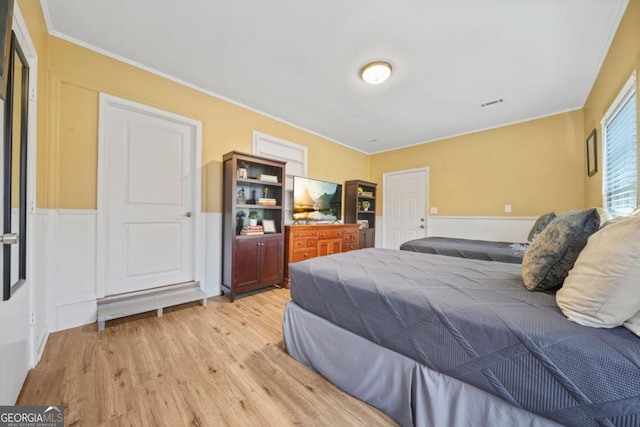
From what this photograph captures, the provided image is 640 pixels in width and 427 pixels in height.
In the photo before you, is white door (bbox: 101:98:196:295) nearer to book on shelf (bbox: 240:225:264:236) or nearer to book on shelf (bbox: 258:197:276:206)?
book on shelf (bbox: 240:225:264:236)

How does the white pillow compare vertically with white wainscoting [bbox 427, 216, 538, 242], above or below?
below

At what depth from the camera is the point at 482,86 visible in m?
2.76

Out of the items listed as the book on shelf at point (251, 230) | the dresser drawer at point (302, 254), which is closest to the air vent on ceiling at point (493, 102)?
the dresser drawer at point (302, 254)

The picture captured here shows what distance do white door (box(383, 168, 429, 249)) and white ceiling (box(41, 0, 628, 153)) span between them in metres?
1.78

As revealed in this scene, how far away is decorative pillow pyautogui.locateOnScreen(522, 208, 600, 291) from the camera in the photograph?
1.09 meters

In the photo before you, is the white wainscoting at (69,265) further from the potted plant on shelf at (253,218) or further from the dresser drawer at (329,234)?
the dresser drawer at (329,234)

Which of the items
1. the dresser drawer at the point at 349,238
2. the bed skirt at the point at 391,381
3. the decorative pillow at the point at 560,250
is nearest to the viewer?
the bed skirt at the point at 391,381

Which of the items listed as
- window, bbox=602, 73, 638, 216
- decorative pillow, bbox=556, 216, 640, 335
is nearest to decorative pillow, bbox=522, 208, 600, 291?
decorative pillow, bbox=556, 216, 640, 335

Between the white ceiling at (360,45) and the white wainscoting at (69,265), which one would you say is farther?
the white wainscoting at (69,265)

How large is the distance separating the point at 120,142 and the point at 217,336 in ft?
7.02

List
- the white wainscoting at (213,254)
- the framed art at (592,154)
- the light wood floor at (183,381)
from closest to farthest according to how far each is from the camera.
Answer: the light wood floor at (183,381) → the framed art at (592,154) → the white wainscoting at (213,254)

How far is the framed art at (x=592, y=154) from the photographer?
2686mm

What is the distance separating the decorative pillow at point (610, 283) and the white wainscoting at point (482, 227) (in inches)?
→ 138

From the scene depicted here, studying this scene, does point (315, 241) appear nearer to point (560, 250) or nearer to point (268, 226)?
point (268, 226)
